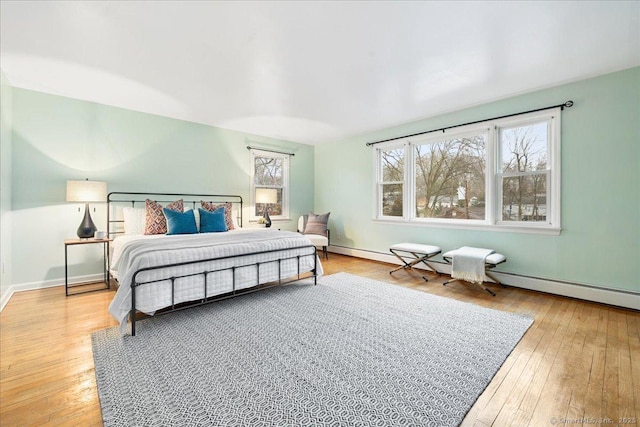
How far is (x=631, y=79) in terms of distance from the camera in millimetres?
2980

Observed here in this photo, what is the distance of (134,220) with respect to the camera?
404 cm

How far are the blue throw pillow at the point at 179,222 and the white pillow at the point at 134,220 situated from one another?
0.44 m

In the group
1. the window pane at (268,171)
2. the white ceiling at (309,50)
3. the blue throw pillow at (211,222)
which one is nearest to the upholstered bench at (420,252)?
the white ceiling at (309,50)

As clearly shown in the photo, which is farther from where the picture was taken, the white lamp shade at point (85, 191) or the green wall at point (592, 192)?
the white lamp shade at point (85, 191)

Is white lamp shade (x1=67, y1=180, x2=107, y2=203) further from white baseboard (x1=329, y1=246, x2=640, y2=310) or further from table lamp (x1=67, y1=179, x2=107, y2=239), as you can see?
white baseboard (x1=329, y1=246, x2=640, y2=310)

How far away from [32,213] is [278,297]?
129 inches

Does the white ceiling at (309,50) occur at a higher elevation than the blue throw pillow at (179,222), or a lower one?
higher

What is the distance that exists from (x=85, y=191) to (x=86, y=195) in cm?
5

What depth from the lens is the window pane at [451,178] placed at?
13.7 ft

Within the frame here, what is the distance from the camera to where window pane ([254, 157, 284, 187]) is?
5824 mm

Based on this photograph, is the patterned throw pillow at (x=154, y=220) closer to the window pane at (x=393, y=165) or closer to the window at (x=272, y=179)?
the window at (x=272, y=179)

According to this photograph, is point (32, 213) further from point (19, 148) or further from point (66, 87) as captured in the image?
point (66, 87)

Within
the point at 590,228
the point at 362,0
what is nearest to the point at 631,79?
the point at 590,228

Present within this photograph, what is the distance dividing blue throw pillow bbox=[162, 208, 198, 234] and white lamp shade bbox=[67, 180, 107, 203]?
764 millimetres
